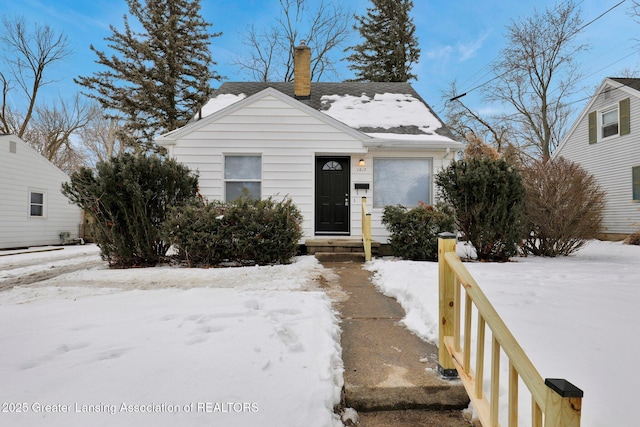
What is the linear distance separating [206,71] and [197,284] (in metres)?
15.3

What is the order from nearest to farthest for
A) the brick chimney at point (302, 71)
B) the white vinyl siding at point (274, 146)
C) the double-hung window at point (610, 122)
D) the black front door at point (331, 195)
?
→ the white vinyl siding at point (274, 146) < the black front door at point (331, 195) < the brick chimney at point (302, 71) < the double-hung window at point (610, 122)

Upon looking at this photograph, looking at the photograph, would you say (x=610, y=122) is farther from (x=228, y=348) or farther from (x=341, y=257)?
(x=228, y=348)

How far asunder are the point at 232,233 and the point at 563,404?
4861 mm

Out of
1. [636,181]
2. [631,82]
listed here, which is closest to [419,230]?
[636,181]

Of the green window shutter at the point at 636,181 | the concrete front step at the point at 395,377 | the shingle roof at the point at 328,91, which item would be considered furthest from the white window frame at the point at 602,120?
the concrete front step at the point at 395,377

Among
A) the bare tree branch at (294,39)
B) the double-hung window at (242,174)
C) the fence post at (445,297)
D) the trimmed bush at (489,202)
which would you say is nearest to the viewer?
the fence post at (445,297)

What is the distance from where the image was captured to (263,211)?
5.34 m

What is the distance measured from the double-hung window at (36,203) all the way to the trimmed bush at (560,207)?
51.7ft

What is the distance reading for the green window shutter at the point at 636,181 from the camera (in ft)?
36.2

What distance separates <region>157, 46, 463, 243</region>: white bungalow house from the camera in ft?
23.4

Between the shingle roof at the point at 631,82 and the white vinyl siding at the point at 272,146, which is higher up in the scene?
the shingle roof at the point at 631,82

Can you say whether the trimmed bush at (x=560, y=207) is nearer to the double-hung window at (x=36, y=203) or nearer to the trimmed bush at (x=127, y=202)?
the trimmed bush at (x=127, y=202)

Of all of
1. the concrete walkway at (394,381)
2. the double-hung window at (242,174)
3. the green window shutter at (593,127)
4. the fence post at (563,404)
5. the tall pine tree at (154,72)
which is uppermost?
the tall pine tree at (154,72)

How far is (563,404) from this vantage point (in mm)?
862
